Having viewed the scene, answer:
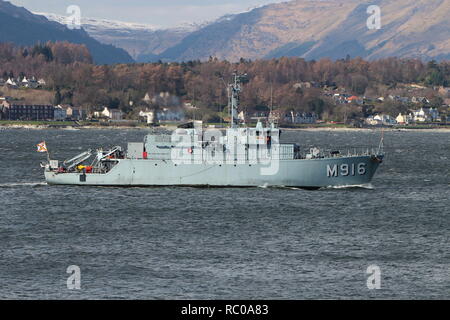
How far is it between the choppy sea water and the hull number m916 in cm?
122

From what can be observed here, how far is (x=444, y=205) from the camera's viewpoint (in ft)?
198

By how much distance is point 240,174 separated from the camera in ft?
209

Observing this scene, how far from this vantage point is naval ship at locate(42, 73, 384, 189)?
2494 inches

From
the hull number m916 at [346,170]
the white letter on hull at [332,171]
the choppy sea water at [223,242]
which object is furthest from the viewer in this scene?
the hull number m916 at [346,170]

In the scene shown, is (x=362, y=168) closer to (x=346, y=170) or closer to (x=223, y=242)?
(x=346, y=170)

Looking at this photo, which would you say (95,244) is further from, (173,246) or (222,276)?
(222,276)

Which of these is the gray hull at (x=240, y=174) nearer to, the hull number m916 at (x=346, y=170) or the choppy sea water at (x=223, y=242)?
the hull number m916 at (x=346, y=170)

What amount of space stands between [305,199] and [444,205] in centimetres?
920

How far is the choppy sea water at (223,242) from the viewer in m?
36.2

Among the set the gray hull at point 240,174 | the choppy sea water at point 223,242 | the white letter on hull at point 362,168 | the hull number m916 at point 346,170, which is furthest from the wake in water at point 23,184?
the white letter on hull at point 362,168

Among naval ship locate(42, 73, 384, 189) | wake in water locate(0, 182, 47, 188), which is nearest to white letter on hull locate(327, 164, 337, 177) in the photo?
naval ship locate(42, 73, 384, 189)

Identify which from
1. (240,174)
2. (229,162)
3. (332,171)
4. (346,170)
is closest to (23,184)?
(229,162)
